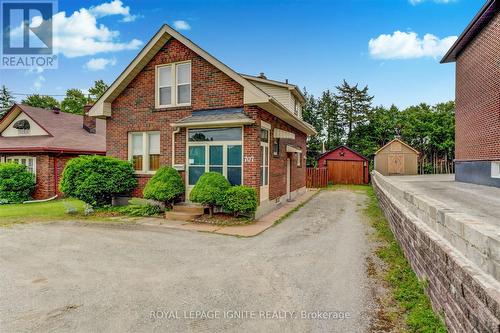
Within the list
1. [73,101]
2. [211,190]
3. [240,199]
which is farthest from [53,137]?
[73,101]

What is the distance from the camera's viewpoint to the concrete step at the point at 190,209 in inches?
379

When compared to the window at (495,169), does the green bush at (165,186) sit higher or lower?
lower

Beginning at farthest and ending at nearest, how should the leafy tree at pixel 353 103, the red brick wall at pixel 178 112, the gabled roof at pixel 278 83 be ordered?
the leafy tree at pixel 353 103 < the gabled roof at pixel 278 83 < the red brick wall at pixel 178 112

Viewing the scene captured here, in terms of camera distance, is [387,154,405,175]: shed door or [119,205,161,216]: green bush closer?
[119,205,161,216]: green bush

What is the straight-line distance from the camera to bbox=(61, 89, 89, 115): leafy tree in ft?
122

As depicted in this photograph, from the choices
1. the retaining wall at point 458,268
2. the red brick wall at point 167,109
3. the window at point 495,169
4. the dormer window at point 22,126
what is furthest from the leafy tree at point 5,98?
the window at point 495,169

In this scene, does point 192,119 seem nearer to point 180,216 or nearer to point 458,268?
point 180,216

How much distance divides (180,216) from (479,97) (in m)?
12.8

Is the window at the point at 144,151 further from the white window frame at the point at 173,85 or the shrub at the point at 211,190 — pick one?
the shrub at the point at 211,190

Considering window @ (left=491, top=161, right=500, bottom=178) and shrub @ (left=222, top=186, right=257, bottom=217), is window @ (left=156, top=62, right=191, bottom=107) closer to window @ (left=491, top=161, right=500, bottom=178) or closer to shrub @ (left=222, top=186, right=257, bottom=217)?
shrub @ (left=222, top=186, right=257, bottom=217)

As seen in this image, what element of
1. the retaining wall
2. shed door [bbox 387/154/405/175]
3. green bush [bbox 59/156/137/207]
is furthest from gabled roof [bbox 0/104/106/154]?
shed door [bbox 387/154/405/175]

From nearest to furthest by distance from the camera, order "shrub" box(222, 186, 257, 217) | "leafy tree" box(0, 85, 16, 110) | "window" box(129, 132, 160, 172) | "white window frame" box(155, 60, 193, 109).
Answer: "shrub" box(222, 186, 257, 217) < "white window frame" box(155, 60, 193, 109) < "window" box(129, 132, 160, 172) < "leafy tree" box(0, 85, 16, 110)

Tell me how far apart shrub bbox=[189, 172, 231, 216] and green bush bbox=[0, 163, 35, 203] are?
1122 cm

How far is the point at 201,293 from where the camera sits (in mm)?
4145
